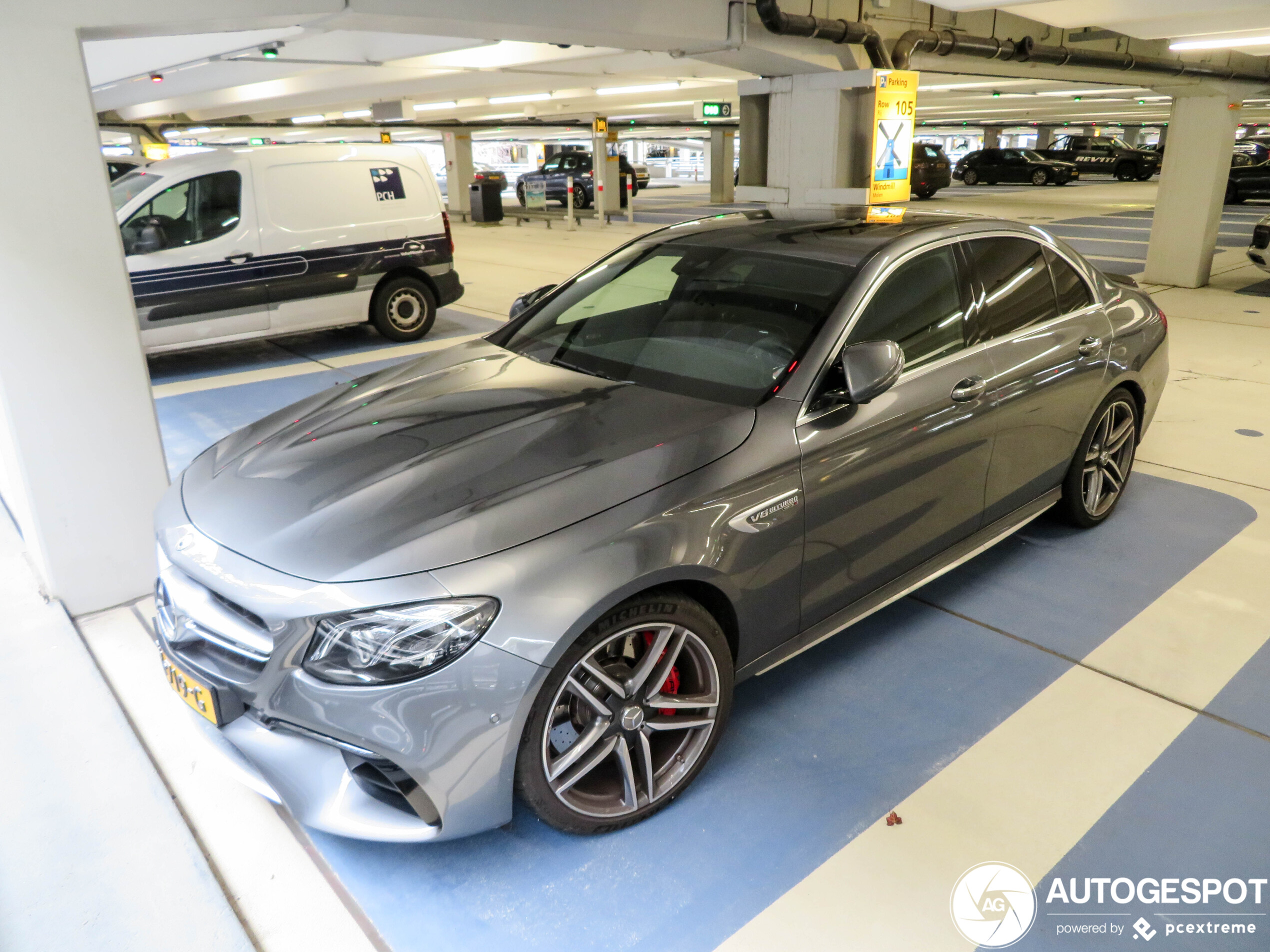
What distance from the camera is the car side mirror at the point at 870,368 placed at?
250 centimetres

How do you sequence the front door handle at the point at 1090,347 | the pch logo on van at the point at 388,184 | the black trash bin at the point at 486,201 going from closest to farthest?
the front door handle at the point at 1090,347, the pch logo on van at the point at 388,184, the black trash bin at the point at 486,201

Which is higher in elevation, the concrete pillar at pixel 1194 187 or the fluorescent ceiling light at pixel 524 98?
the fluorescent ceiling light at pixel 524 98

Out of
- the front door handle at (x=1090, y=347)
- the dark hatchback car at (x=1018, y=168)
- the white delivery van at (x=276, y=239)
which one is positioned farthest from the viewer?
the dark hatchback car at (x=1018, y=168)

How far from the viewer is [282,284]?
287 inches

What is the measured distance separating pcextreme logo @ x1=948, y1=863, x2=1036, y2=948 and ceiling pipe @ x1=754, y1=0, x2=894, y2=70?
19.5ft

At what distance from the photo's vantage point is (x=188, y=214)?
6.96m

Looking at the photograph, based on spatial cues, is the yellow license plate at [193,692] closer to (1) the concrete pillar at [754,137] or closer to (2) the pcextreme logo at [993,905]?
(2) the pcextreme logo at [993,905]

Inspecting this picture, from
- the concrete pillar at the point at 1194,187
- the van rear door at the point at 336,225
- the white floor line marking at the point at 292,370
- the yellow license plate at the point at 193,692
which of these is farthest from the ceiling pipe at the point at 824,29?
the yellow license plate at the point at 193,692

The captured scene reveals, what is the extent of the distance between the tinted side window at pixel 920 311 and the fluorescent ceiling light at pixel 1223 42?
24.3ft

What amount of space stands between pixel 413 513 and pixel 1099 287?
3.24 meters

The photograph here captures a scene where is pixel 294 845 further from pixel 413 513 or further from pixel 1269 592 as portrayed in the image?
pixel 1269 592

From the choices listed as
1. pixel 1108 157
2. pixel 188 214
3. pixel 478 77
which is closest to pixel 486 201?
pixel 478 77

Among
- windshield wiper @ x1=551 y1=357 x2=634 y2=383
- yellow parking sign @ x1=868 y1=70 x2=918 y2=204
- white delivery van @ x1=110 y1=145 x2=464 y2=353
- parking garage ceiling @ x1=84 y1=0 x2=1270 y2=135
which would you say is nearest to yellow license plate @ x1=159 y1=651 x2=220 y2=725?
windshield wiper @ x1=551 y1=357 x2=634 y2=383

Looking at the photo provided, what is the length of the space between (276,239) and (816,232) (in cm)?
545
